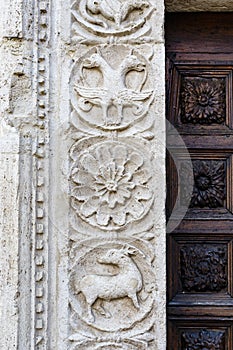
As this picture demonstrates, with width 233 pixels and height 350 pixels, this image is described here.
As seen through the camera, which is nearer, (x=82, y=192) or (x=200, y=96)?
(x=82, y=192)

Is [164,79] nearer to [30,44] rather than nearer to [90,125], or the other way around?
[90,125]

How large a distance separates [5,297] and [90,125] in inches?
23.0

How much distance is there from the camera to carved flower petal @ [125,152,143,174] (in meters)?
2.07

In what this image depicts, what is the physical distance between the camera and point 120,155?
6.82ft

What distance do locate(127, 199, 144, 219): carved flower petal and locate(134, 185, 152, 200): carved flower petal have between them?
0.06 ft

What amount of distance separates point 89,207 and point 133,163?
19 centimetres

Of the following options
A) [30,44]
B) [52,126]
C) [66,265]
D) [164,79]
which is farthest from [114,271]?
[30,44]

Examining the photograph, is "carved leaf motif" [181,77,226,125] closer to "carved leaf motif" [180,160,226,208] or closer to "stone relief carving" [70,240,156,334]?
"carved leaf motif" [180,160,226,208]

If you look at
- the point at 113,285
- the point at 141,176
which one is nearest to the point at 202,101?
the point at 141,176

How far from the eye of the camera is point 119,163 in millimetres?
2076

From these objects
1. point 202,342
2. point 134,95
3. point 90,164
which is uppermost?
point 134,95

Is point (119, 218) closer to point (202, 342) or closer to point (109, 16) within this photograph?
point (202, 342)

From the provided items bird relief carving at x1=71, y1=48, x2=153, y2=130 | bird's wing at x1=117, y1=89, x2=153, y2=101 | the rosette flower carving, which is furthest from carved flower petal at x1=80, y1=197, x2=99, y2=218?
bird's wing at x1=117, y1=89, x2=153, y2=101

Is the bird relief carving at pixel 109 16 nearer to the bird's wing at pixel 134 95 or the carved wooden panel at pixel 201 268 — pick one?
the bird's wing at pixel 134 95
